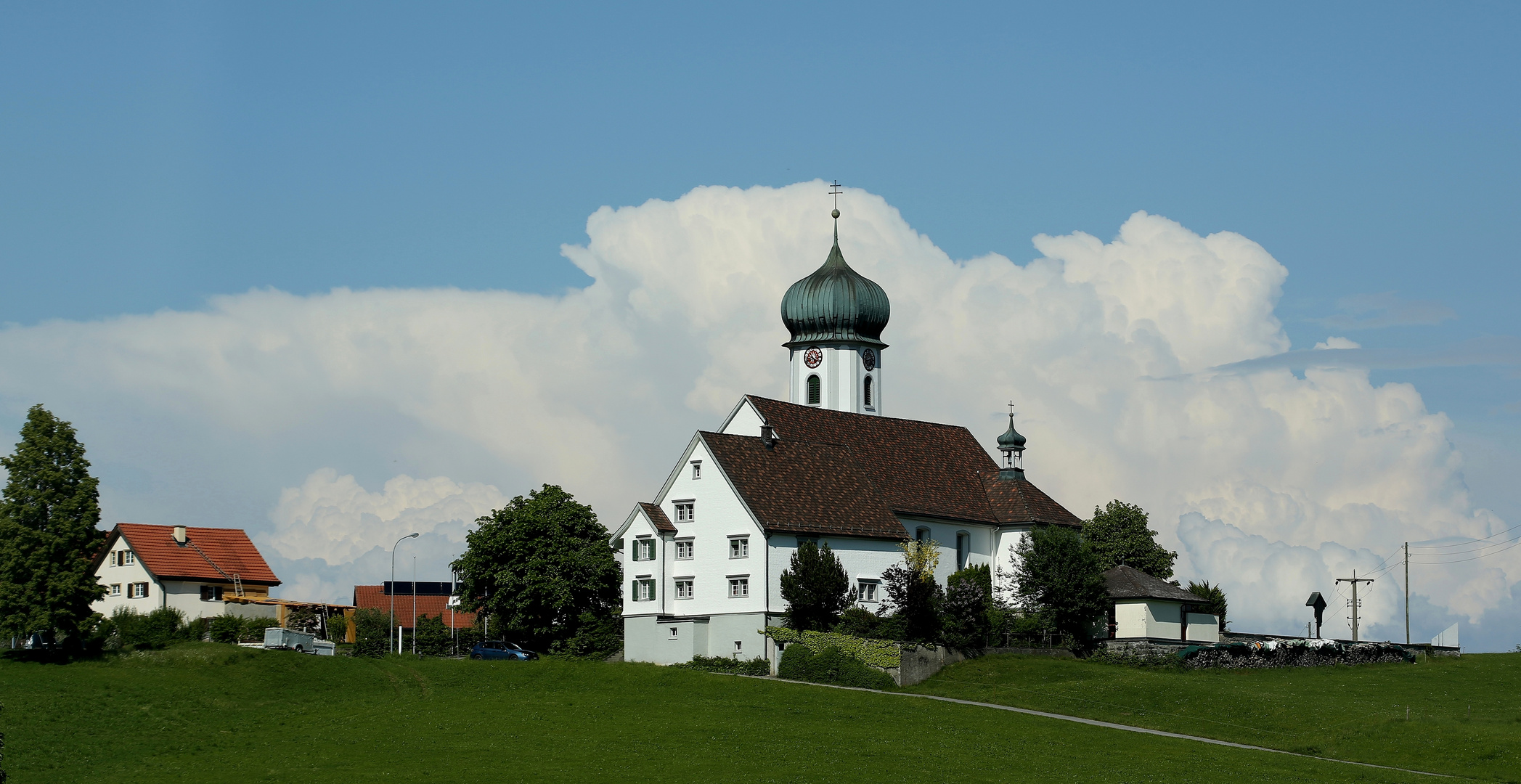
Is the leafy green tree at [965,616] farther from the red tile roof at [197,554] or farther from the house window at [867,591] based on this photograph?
the red tile roof at [197,554]

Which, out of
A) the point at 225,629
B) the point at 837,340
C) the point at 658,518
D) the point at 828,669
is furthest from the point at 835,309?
the point at 225,629

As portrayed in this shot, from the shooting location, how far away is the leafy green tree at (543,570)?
3162 inches

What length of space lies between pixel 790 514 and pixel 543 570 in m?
14.2

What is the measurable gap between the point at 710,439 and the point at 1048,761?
3428cm

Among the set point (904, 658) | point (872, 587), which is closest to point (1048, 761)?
point (904, 658)

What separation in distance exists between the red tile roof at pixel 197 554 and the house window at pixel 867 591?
38.4 m

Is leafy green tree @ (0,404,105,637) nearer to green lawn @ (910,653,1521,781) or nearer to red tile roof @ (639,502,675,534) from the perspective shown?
red tile roof @ (639,502,675,534)

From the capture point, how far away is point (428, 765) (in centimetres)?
4284

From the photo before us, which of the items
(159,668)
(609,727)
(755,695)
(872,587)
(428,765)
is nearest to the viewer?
(428,765)

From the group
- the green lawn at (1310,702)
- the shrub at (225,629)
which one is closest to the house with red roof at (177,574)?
the shrub at (225,629)

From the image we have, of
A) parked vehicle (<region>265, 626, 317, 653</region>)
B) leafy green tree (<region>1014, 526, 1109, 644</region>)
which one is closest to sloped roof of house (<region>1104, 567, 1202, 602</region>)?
leafy green tree (<region>1014, 526, 1109, 644</region>)

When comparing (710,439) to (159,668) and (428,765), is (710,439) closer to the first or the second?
(159,668)

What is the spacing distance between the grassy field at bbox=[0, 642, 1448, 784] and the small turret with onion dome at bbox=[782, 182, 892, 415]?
3077 centimetres

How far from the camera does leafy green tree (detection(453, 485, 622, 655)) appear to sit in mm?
80312
